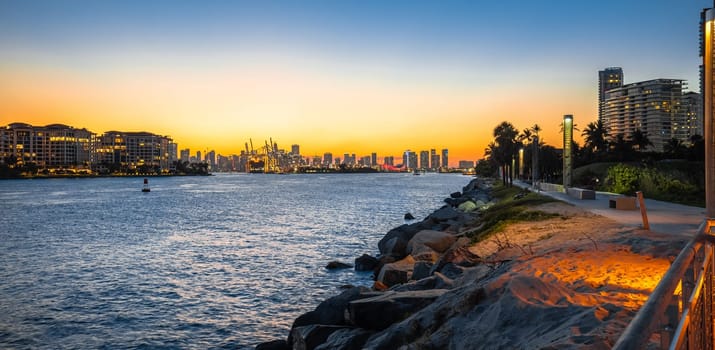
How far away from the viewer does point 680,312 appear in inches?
118

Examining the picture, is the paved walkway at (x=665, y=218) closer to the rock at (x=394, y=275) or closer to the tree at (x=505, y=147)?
the rock at (x=394, y=275)

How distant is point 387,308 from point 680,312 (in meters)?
7.43

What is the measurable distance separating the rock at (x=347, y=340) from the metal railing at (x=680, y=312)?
654 cm

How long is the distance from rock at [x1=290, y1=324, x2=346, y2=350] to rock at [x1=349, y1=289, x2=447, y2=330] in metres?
0.60

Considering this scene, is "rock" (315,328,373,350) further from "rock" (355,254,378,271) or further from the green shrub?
the green shrub

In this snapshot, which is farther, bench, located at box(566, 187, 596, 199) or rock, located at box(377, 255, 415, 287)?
bench, located at box(566, 187, 596, 199)

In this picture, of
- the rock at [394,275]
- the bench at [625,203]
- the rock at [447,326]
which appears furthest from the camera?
the bench at [625,203]

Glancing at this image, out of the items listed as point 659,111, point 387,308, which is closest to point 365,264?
point 387,308

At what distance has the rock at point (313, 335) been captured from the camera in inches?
417

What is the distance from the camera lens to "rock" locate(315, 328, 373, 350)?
954 centimetres

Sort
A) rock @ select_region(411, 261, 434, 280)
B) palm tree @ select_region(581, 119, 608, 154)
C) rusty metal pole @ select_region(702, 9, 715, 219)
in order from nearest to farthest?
rusty metal pole @ select_region(702, 9, 715, 219) < rock @ select_region(411, 261, 434, 280) < palm tree @ select_region(581, 119, 608, 154)

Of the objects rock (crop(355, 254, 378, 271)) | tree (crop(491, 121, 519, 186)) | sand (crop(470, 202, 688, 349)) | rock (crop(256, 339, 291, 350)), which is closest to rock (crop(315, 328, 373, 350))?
rock (crop(256, 339, 291, 350))

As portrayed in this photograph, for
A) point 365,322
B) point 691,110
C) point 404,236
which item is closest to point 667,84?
point 691,110

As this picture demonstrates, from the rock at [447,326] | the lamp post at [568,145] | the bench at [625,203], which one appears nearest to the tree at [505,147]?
the lamp post at [568,145]
